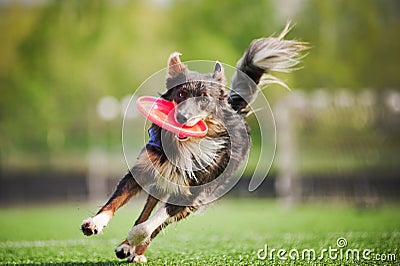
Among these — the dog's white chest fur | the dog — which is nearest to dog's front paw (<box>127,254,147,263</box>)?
the dog

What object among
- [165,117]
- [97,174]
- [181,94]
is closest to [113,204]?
[165,117]

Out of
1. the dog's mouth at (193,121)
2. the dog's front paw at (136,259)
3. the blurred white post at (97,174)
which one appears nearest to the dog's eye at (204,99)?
the dog's mouth at (193,121)

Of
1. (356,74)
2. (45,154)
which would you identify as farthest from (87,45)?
(356,74)

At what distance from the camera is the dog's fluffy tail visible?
21.9ft

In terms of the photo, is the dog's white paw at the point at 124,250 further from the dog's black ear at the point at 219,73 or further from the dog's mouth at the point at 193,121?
the dog's black ear at the point at 219,73

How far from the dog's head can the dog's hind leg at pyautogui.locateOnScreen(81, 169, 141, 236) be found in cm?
79

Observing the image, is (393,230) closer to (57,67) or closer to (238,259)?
(238,259)

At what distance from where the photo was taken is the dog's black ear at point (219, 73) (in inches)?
241

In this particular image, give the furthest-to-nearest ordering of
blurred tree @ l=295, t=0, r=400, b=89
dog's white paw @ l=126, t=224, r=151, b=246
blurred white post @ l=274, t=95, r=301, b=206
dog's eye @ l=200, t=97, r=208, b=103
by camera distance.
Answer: blurred tree @ l=295, t=0, r=400, b=89 → blurred white post @ l=274, t=95, r=301, b=206 → dog's eye @ l=200, t=97, r=208, b=103 → dog's white paw @ l=126, t=224, r=151, b=246

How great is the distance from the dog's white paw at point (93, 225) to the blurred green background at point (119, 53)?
17242mm

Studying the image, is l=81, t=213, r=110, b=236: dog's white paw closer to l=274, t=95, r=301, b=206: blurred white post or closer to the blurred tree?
l=274, t=95, r=301, b=206: blurred white post

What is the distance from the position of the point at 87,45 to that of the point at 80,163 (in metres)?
4.09

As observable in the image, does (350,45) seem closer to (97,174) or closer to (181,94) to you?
(97,174)

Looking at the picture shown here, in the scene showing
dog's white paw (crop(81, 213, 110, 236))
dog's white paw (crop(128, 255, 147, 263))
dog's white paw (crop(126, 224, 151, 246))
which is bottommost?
dog's white paw (crop(128, 255, 147, 263))
